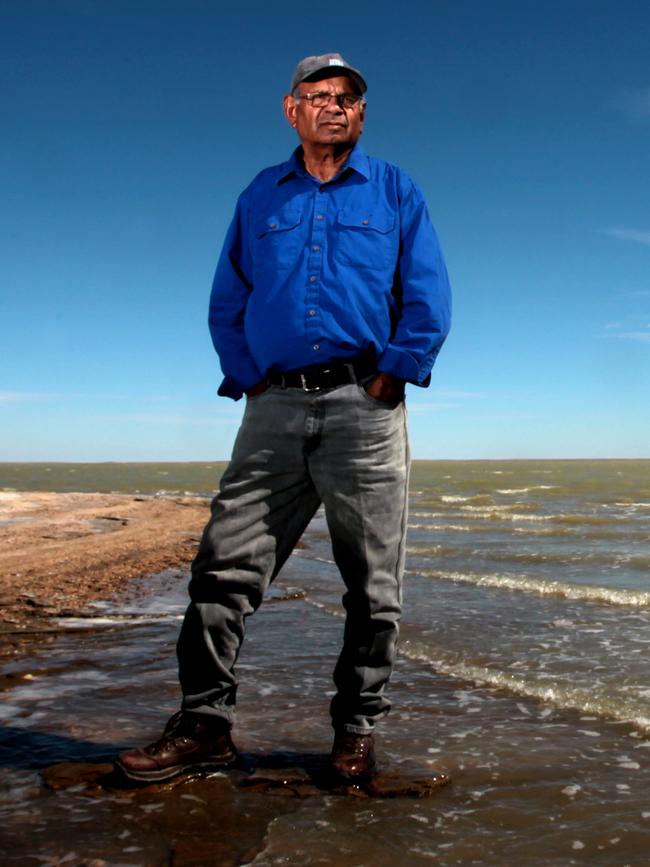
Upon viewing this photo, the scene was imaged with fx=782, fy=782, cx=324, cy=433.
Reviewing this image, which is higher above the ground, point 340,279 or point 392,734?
point 340,279

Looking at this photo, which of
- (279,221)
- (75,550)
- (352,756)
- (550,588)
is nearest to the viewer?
(352,756)

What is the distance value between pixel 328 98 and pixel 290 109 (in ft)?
0.61

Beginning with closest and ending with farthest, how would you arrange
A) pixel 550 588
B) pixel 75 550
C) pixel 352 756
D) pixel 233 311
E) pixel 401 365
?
1. pixel 401 365
2. pixel 352 756
3. pixel 233 311
4. pixel 550 588
5. pixel 75 550

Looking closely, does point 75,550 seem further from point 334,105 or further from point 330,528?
point 334,105

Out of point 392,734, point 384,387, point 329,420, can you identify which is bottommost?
point 392,734

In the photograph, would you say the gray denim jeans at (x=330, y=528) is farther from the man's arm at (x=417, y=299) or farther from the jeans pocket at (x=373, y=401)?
the man's arm at (x=417, y=299)

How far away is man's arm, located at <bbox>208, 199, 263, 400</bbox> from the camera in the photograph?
3.10m

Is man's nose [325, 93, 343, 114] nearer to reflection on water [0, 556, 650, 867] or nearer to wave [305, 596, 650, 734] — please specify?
reflection on water [0, 556, 650, 867]

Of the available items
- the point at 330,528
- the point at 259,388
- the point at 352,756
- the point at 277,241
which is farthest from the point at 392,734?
the point at 277,241

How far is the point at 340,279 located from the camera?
2.90m

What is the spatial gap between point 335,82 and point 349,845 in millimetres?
2680

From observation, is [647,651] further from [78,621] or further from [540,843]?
[78,621]

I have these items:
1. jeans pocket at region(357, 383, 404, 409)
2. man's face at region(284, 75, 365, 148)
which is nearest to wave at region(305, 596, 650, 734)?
jeans pocket at region(357, 383, 404, 409)

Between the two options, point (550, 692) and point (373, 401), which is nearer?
point (373, 401)
